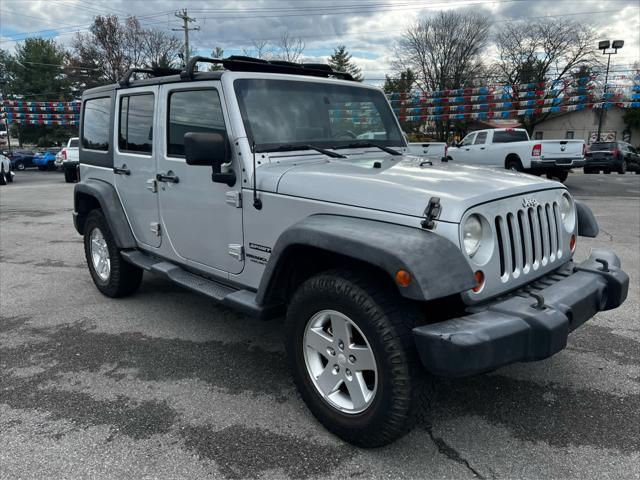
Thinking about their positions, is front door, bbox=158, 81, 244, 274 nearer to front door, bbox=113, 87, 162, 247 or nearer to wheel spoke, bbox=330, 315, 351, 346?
front door, bbox=113, 87, 162, 247

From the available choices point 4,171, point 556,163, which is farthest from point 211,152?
point 4,171

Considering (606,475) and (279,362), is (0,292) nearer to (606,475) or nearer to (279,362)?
(279,362)

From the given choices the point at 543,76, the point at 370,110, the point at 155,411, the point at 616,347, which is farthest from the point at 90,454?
the point at 543,76

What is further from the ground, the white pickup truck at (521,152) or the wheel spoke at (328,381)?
the white pickup truck at (521,152)

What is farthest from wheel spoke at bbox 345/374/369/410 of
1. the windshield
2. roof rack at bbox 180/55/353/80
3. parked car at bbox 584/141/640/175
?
parked car at bbox 584/141/640/175

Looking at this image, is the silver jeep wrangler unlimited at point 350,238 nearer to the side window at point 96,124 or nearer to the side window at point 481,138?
the side window at point 96,124

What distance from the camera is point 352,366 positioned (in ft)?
8.40

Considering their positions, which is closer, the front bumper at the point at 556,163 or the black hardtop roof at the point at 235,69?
the black hardtop roof at the point at 235,69

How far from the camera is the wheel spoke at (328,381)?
2.69 m

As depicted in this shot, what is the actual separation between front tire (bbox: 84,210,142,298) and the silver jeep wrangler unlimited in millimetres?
702

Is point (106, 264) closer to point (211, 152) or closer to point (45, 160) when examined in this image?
point (211, 152)

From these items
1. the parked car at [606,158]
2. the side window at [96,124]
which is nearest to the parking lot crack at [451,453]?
the side window at [96,124]

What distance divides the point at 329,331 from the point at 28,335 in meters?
2.91

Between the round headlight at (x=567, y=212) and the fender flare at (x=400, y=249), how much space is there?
1.23m
